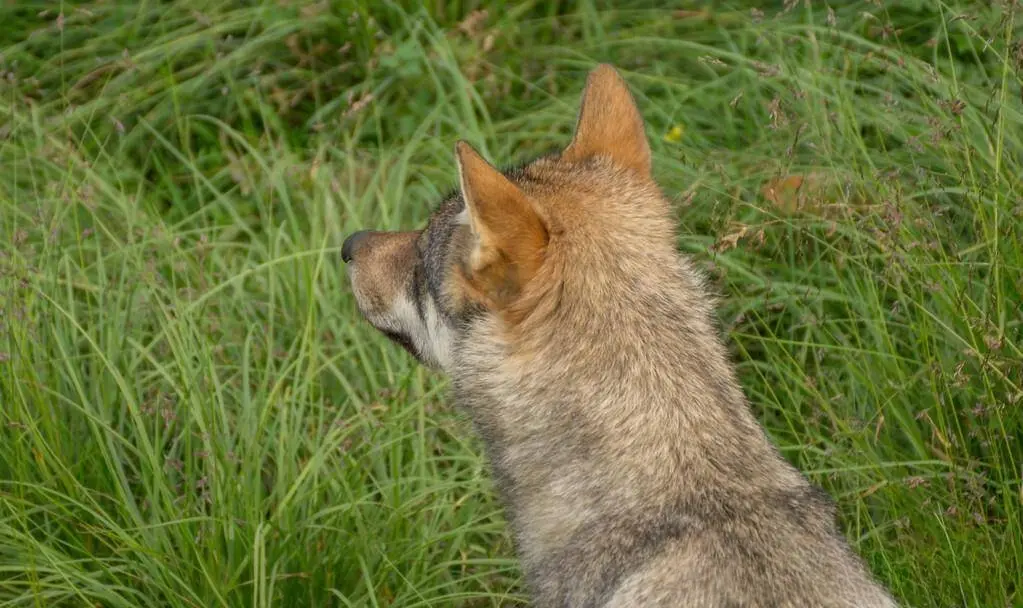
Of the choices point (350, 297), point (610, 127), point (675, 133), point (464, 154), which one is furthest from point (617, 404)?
point (675, 133)

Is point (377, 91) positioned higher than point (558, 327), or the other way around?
point (558, 327)

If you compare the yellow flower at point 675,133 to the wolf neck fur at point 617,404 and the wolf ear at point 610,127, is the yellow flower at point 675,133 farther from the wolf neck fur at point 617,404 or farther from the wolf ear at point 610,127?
the wolf neck fur at point 617,404

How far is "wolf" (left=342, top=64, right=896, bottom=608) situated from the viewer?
3.05 metres

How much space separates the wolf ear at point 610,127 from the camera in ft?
12.3

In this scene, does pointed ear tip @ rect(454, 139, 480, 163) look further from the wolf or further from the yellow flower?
the yellow flower

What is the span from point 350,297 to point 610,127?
1.87 metres

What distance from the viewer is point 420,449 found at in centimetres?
445

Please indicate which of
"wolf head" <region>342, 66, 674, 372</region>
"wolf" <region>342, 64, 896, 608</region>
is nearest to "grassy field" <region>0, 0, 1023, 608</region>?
"wolf head" <region>342, 66, 674, 372</region>

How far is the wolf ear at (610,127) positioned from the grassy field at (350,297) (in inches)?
13.6

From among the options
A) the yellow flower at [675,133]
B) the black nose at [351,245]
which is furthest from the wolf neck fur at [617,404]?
the yellow flower at [675,133]

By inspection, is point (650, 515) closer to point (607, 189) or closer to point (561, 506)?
point (561, 506)

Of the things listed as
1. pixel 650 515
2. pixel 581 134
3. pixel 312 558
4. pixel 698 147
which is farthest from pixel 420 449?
pixel 698 147

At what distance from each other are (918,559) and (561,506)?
3.97 feet

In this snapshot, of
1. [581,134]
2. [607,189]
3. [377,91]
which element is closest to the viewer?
[607,189]
